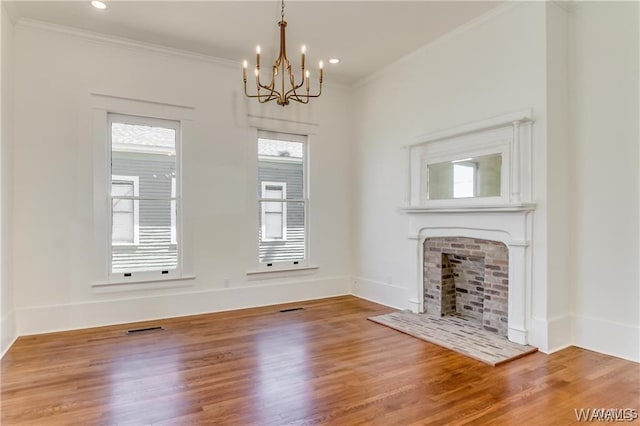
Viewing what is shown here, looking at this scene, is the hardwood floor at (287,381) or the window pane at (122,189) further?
the window pane at (122,189)

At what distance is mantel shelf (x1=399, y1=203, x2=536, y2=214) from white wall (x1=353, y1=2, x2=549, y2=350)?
0.42 feet

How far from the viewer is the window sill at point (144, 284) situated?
14.3ft

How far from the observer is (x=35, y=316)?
401 centimetres

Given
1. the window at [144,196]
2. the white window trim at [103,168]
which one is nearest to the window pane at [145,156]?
the window at [144,196]

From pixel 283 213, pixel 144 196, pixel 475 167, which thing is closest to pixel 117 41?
pixel 144 196

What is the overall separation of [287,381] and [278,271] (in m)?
2.61

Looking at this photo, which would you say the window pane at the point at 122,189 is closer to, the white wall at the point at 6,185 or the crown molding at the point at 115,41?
the white wall at the point at 6,185

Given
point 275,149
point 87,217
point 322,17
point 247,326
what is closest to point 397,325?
point 247,326

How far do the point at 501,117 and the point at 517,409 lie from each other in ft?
8.61

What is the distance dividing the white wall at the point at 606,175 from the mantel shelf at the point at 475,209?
1.74 ft

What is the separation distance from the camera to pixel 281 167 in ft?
18.2

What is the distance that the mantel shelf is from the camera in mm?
3527

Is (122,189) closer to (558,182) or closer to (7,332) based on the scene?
(7,332)

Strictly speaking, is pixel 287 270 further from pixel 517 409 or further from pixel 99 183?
pixel 517 409
